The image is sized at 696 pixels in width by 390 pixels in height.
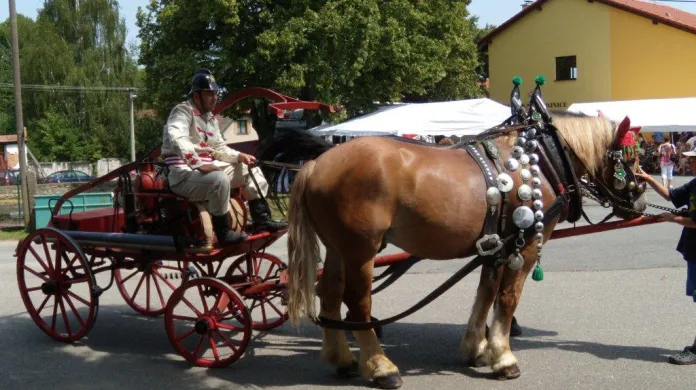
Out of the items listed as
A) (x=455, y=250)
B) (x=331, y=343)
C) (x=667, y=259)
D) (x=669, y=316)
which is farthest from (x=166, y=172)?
(x=667, y=259)

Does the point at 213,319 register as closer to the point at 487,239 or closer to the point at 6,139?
the point at 487,239

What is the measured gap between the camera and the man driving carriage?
5.56m

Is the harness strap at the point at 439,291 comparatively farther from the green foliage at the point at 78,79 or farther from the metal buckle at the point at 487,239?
the green foliage at the point at 78,79

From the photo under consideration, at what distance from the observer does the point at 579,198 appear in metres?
5.41

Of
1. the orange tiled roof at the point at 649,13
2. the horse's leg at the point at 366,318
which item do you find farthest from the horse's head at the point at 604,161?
the orange tiled roof at the point at 649,13

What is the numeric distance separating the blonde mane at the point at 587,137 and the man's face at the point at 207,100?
2.64 meters

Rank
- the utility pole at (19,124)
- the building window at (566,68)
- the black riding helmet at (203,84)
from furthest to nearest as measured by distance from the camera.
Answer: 1. the building window at (566,68)
2. the utility pole at (19,124)
3. the black riding helmet at (203,84)

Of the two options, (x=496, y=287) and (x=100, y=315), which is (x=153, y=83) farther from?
(x=496, y=287)

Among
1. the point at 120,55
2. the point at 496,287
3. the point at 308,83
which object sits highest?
the point at 120,55

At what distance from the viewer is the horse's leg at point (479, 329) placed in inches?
213

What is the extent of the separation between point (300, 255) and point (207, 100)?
161cm

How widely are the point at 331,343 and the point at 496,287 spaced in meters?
1.27

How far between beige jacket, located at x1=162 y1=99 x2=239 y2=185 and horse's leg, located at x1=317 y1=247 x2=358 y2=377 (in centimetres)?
120

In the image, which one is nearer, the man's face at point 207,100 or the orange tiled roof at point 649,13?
the man's face at point 207,100
